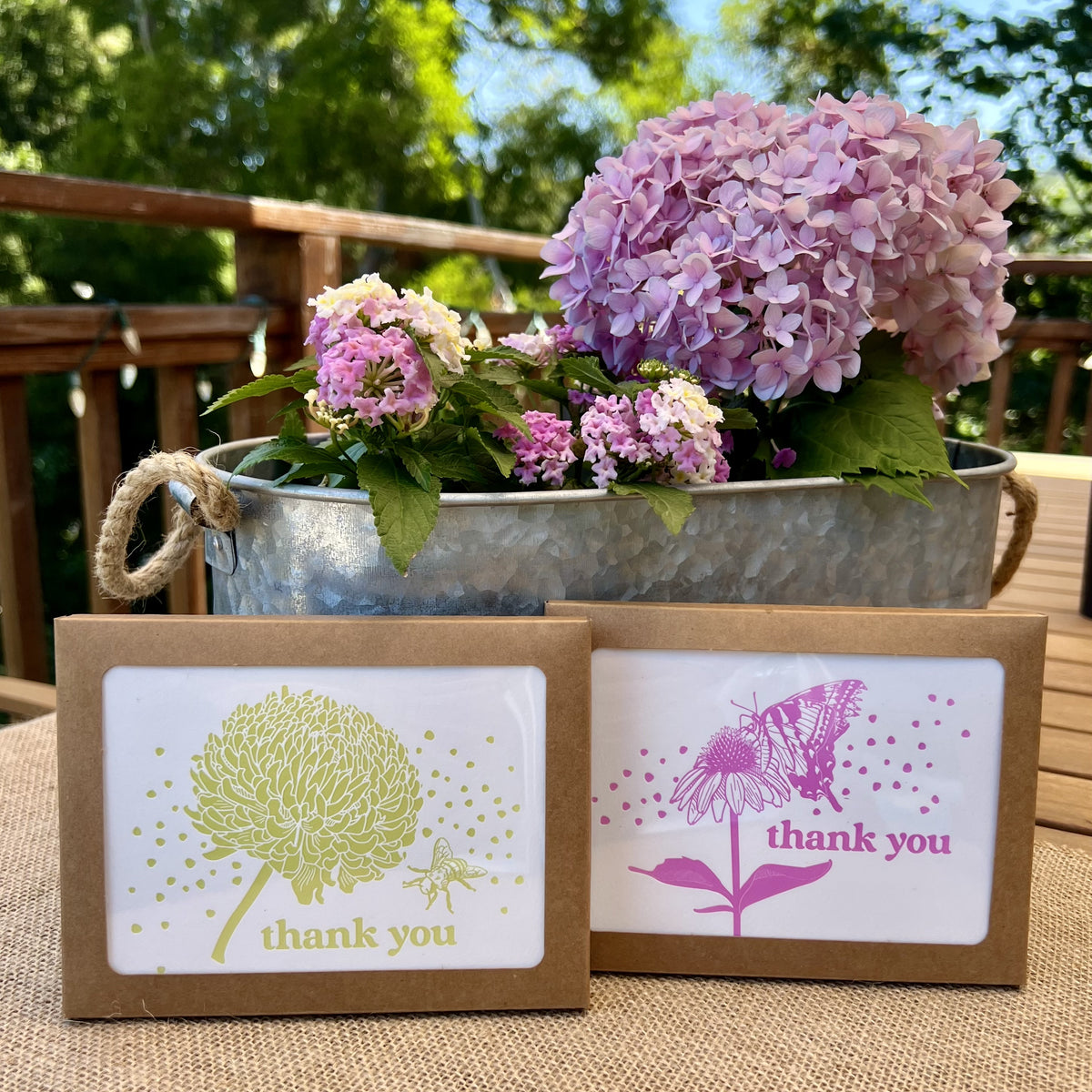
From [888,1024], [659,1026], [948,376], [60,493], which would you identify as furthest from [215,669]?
[60,493]

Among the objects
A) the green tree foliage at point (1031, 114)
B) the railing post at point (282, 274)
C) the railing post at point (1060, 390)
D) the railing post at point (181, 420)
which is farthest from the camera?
the green tree foliage at point (1031, 114)

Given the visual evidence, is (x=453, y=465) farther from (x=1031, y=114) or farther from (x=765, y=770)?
(x=1031, y=114)

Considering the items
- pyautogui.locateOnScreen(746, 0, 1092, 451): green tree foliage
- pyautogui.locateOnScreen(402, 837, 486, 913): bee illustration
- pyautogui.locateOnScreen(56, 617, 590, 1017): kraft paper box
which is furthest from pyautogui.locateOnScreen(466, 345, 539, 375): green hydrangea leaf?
pyautogui.locateOnScreen(746, 0, 1092, 451): green tree foliage

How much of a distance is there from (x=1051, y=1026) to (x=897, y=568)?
1.02 ft

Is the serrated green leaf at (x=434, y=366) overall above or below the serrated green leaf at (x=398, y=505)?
above

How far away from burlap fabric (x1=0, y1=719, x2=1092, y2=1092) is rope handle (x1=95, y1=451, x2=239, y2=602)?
0.25 metres

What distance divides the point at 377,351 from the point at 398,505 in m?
0.09

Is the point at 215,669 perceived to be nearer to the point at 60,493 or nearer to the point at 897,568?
the point at 897,568

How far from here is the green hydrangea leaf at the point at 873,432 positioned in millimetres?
701

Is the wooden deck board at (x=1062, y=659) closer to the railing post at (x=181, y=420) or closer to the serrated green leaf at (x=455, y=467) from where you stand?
the serrated green leaf at (x=455, y=467)

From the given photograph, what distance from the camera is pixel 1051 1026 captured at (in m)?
0.57

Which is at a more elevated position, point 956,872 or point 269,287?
point 269,287

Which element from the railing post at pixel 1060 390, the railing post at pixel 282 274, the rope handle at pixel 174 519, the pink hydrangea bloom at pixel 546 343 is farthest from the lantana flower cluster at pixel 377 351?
the railing post at pixel 1060 390

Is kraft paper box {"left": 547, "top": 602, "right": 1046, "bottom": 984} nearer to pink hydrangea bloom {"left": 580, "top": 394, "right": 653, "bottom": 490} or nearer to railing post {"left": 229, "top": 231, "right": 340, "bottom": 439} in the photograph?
pink hydrangea bloom {"left": 580, "top": 394, "right": 653, "bottom": 490}
